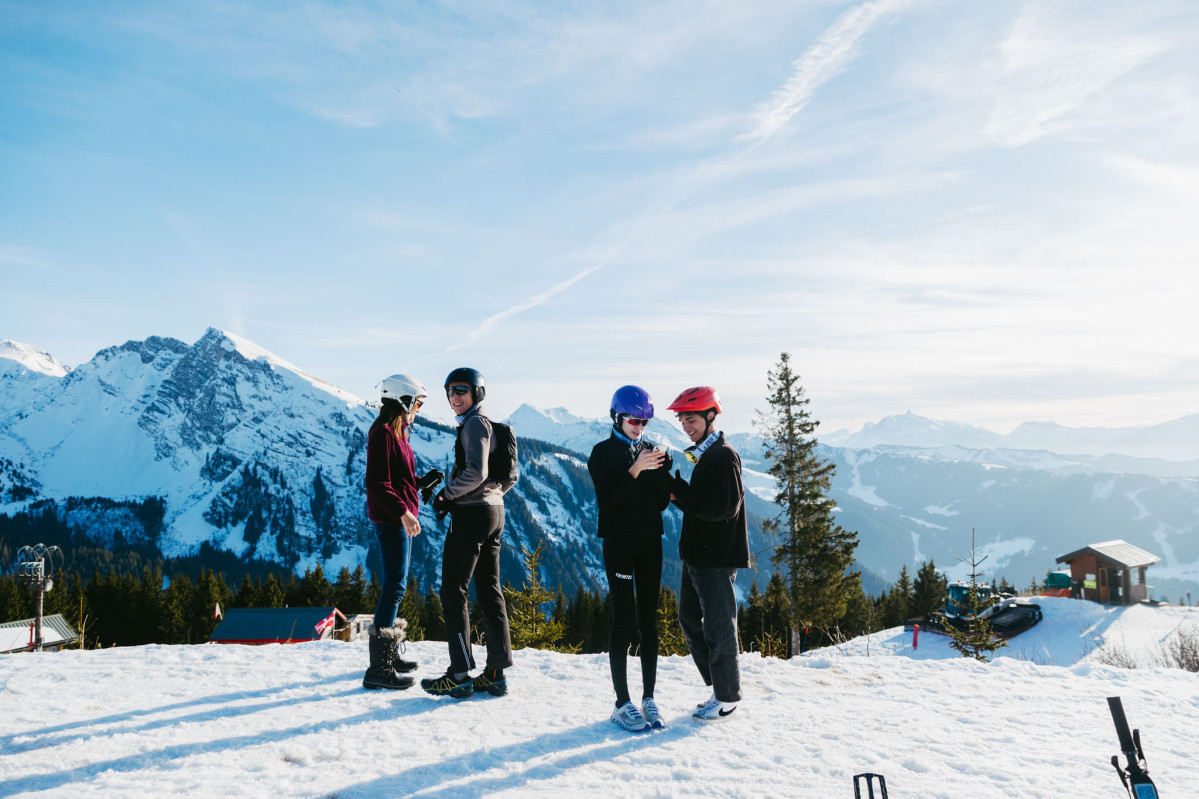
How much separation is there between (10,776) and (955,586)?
41.2m

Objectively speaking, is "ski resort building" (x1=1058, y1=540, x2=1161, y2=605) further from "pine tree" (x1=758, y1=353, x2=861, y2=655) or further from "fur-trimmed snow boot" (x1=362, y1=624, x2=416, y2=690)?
"fur-trimmed snow boot" (x1=362, y1=624, x2=416, y2=690)

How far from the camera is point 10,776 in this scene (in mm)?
4363

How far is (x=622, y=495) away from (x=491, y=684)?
2.57 metres

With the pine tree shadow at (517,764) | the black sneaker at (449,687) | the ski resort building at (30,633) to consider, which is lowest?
the ski resort building at (30,633)

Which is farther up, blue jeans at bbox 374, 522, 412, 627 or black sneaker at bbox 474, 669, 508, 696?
blue jeans at bbox 374, 522, 412, 627

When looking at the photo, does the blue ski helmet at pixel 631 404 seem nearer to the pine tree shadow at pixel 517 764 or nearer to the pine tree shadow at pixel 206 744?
the pine tree shadow at pixel 517 764

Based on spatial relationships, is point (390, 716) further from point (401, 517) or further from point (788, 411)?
point (788, 411)

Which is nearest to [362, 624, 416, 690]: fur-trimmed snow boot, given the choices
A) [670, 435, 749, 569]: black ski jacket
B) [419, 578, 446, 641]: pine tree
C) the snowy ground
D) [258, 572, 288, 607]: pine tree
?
the snowy ground

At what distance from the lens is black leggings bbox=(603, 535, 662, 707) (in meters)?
5.66

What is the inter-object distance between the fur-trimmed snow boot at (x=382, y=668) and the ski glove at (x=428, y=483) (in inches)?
57.0

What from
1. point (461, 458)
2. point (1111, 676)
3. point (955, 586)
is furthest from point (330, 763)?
point (955, 586)

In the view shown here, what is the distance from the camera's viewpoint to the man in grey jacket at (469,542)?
20.1 ft

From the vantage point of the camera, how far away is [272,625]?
44219mm

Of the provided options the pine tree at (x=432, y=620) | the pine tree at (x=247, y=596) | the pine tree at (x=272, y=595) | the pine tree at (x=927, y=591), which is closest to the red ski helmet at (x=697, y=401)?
the pine tree at (x=927, y=591)
